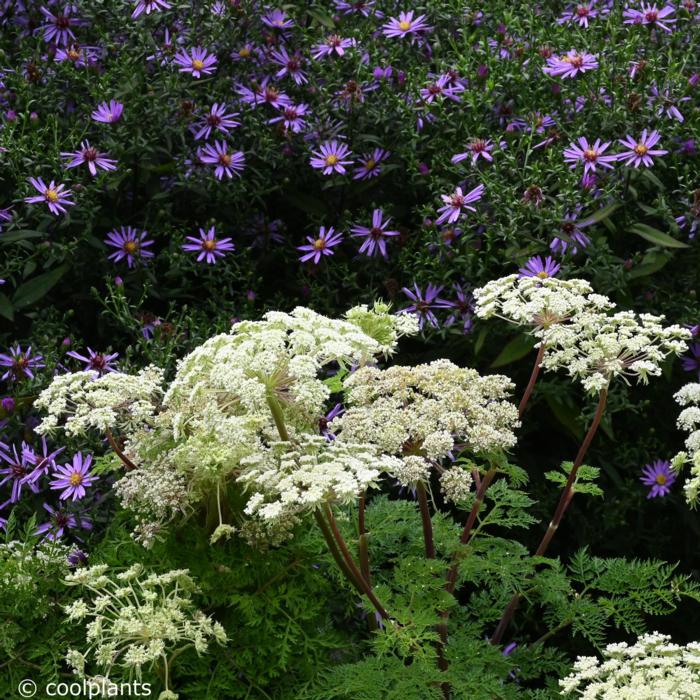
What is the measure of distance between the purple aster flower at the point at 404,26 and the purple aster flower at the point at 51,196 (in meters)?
1.18

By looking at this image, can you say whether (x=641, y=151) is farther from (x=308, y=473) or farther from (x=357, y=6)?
(x=308, y=473)

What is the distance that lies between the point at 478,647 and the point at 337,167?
153 centimetres

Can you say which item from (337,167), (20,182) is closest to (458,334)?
(337,167)

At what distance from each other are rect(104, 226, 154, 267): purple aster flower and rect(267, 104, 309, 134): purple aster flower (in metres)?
0.52

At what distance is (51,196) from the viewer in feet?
9.57

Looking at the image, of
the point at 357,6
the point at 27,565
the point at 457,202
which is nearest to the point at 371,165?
the point at 457,202

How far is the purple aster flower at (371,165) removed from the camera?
3207mm

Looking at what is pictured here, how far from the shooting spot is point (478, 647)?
78.2 inches

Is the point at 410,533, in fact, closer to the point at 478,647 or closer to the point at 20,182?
the point at 478,647

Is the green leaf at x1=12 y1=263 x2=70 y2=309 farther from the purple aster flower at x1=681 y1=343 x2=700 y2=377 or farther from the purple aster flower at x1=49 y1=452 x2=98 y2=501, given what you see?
the purple aster flower at x1=681 y1=343 x2=700 y2=377

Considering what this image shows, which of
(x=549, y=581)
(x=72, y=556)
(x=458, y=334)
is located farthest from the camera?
(x=458, y=334)

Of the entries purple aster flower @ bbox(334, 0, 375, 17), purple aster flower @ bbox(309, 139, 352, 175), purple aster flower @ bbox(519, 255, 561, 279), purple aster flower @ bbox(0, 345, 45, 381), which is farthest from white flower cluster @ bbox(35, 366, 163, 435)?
purple aster flower @ bbox(334, 0, 375, 17)

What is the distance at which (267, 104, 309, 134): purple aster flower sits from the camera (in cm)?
324

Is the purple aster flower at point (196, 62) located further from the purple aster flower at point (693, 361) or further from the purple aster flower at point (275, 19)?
the purple aster flower at point (693, 361)
